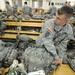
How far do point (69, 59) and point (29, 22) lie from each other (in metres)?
2.14

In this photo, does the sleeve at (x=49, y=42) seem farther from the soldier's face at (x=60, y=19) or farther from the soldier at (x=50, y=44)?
the soldier's face at (x=60, y=19)

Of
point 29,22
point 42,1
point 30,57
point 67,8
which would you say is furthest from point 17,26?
point 42,1

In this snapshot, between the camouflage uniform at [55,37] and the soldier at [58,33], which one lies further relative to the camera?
the camouflage uniform at [55,37]

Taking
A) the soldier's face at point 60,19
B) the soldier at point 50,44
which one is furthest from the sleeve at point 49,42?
the soldier's face at point 60,19

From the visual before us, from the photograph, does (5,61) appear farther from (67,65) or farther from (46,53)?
(67,65)

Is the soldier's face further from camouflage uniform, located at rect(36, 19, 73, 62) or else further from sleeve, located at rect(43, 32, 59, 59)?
sleeve, located at rect(43, 32, 59, 59)

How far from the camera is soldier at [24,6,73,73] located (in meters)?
1.62

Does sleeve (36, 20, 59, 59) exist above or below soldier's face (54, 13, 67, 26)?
below

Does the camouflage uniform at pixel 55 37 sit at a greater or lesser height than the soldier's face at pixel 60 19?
lesser

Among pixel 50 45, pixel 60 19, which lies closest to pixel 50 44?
pixel 50 45

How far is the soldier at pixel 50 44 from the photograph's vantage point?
162 centimetres

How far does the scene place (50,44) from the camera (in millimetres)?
1684

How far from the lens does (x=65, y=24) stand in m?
1.77

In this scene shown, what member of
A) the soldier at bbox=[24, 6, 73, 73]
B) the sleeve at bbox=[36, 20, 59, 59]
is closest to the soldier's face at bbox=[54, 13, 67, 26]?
the soldier at bbox=[24, 6, 73, 73]
